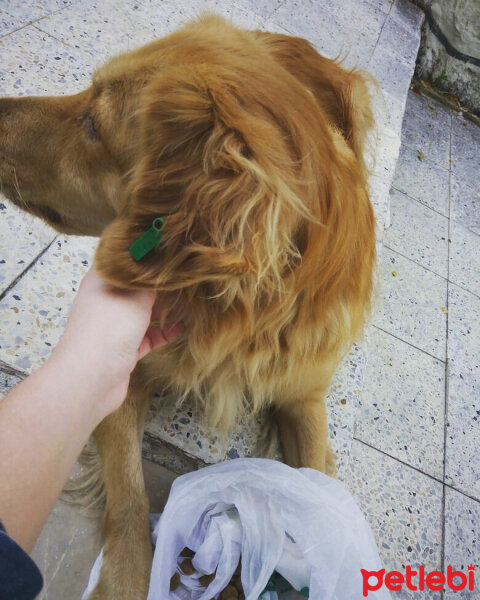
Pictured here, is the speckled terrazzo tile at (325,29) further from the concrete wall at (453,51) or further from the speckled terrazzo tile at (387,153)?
the concrete wall at (453,51)

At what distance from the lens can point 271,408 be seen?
232 cm

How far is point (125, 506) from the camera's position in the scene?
1.82 metres

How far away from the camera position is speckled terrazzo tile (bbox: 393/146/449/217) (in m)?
4.42

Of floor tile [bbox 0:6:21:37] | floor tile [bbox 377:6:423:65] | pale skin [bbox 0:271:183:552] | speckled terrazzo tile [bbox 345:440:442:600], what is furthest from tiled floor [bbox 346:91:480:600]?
floor tile [bbox 0:6:21:37]

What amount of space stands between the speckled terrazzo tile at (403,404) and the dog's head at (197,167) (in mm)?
1428

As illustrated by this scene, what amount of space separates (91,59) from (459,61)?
4.71 m

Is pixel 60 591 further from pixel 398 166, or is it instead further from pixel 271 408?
pixel 398 166

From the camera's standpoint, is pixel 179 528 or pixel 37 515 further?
pixel 179 528

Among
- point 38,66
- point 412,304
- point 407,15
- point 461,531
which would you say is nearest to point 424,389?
point 412,304

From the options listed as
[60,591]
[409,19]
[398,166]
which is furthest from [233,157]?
[409,19]

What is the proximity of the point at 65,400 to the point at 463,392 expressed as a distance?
263cm

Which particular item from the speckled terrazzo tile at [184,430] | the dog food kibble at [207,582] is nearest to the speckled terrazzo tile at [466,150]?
the speckled terrazzo tile at [184,430]

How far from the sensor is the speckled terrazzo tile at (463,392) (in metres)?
2.81

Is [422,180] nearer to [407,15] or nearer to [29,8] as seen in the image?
[407,15]
